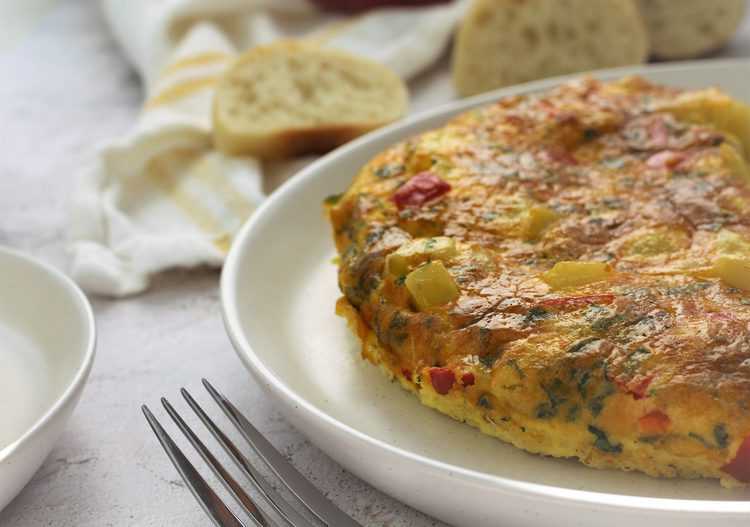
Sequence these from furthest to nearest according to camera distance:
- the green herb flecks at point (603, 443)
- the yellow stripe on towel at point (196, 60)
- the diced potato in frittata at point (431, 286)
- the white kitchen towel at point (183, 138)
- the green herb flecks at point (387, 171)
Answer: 1. the yellow stripe on towel at point (196, 60)
2. the white kitchen towel at point (183, 138)
3. the green herb flecks at point (387, 171)
4. the diced potato in frittata at point (431, 286)
5. the green herb flecks at point (603, 443)

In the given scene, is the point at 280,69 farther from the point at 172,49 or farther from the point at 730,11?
the point at 730,11

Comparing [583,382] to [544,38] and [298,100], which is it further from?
[544,38]

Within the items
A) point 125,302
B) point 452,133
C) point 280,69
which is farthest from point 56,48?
point 452,133

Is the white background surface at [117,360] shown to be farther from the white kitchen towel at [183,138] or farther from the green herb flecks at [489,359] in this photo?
the green herb flecks at [489,359]

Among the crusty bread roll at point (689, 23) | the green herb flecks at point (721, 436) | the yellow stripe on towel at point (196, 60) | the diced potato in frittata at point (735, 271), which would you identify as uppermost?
the diced potato in frittata at point (735, 271)

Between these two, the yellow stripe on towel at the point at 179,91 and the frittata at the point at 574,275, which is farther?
the yellow stripe on towel at the point at 179,91

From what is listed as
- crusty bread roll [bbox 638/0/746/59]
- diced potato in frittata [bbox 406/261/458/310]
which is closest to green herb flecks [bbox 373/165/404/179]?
diced potato in frittata [bbox 406/261/458/310]

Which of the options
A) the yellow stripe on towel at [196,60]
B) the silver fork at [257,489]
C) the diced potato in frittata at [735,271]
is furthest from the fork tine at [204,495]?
the yellow stripe on towel at [196,60]
